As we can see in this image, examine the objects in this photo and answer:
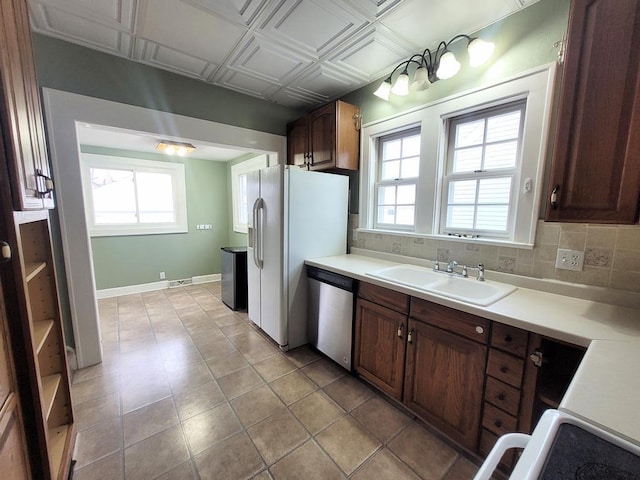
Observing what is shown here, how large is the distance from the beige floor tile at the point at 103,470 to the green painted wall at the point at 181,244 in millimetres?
3271

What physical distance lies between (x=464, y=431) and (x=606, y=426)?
42.0 inches

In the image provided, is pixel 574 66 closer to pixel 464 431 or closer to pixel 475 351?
pixel 475 351

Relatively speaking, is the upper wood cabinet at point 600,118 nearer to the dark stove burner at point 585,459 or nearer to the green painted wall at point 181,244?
the dark stove burner at point 585,459

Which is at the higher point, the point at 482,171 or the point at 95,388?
the point at 482,171

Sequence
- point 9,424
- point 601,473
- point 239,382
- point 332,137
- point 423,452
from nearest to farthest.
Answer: point 601,473 → point 9,424 → point 423,452 → point 239,382 → point 332,137

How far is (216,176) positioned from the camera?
4801mm

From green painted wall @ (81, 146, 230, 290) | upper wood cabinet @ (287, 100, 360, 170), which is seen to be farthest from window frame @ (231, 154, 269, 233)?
upper wood cabinet @ (287, 100, 360, 170)

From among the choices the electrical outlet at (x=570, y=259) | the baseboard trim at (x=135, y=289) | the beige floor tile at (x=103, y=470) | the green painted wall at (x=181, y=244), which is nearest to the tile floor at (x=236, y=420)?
the beige floor tile at (x=103, y=470)

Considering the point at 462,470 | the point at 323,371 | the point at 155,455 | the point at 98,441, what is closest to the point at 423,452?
the point at 462,470

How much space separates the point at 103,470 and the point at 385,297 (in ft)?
5.96

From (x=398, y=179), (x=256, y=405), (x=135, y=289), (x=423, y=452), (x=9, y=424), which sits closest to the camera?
(x=9, y=424)

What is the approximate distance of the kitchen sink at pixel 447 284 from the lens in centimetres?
151

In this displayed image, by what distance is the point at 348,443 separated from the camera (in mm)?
1521

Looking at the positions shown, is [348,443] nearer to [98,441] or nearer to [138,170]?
[98,441]
